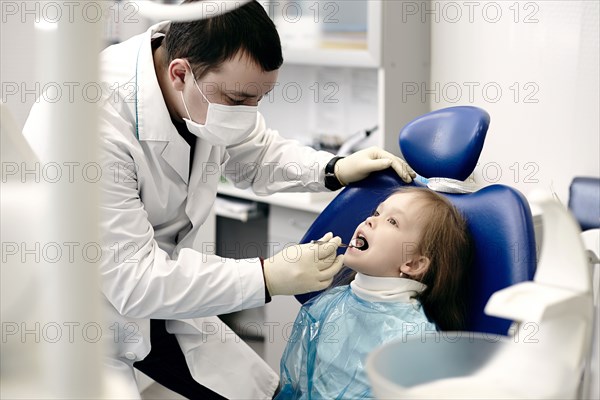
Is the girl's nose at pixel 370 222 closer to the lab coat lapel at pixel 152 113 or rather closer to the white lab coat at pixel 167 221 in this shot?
the white lab coat at pixel 167 221

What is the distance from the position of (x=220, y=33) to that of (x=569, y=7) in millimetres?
1260

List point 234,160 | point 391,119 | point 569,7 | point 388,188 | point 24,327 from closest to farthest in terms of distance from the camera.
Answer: point 24,327 → point 388,188 → point 234,160 → point 569,7 → point 391,119

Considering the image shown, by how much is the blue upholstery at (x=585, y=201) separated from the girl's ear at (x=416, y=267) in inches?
27.8

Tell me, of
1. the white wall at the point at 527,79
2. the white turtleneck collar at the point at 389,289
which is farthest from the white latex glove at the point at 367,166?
the white wall at the point at 527,79

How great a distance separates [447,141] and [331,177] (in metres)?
0.33

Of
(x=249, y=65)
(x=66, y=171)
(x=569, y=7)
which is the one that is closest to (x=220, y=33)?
(x=249, y=65)

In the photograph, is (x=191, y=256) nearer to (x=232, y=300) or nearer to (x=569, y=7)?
(x=232, y=300)

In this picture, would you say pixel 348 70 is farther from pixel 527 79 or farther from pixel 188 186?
pixel 188 186

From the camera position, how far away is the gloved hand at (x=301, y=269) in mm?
1487

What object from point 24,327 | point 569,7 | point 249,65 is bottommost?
point 24,327

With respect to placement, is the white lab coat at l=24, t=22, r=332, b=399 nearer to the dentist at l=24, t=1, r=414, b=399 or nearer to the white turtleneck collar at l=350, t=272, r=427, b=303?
the dentist at l=24, t=1, r=414, b=399

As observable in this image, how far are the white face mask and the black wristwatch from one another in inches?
10.0

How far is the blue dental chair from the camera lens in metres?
1.42

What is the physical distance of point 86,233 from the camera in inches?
23.6
